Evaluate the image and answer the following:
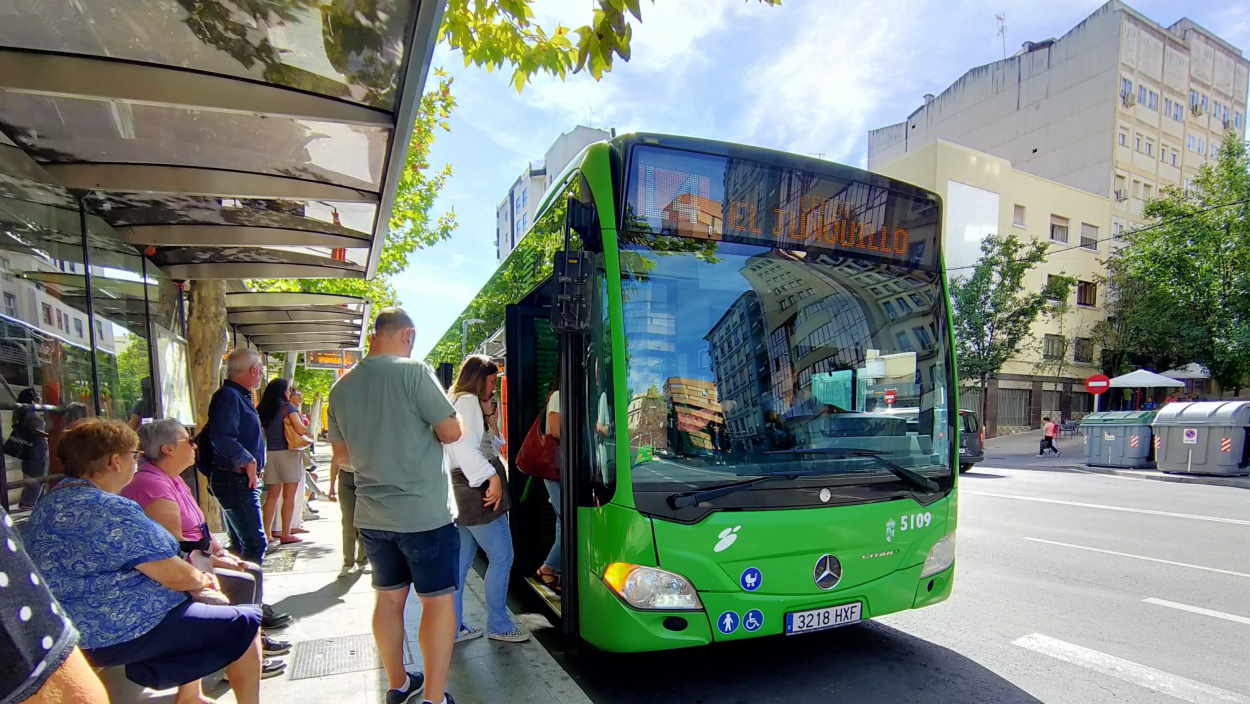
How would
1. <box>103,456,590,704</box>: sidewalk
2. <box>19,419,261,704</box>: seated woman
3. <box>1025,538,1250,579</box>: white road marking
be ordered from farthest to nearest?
<box>1025,538,1250,579</box>: white road marking < <box>103,456,590,704</box>: sidewalk < <box>19,419,261,704</box>: seated woman

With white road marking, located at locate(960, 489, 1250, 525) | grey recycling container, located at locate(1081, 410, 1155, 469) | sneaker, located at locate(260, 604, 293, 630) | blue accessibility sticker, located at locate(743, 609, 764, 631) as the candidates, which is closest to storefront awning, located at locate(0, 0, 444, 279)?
sneaker, located at locate(260, 604, 293, 630)

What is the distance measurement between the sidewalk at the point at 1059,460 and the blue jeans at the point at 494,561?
50.5 feet

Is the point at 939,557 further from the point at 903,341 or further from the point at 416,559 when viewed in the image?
the point at 416,559

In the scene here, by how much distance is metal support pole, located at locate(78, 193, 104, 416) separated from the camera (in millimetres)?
4517

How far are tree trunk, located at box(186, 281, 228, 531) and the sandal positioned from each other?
462 centimetres

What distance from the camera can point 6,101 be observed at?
3.21 m

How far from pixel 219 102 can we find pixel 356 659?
10.3 feet

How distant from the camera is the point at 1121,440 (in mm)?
17078

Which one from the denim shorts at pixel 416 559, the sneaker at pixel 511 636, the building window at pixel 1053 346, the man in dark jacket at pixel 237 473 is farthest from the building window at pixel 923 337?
the building window at pixel 1053 346

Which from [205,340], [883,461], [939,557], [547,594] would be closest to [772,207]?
[883,461]

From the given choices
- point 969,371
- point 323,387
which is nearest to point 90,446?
point 323,387

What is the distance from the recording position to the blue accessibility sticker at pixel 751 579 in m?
3.28

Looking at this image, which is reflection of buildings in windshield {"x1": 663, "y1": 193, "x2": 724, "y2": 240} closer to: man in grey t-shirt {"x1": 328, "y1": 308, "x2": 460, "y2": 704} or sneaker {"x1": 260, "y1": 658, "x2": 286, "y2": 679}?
man in grey t-shirt {"x1": 328, "y1": 308, "x2": 460, "y2": 704}

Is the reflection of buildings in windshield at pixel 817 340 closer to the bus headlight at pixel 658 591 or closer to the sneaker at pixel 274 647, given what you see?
the bus headlight at pixel 658 591
